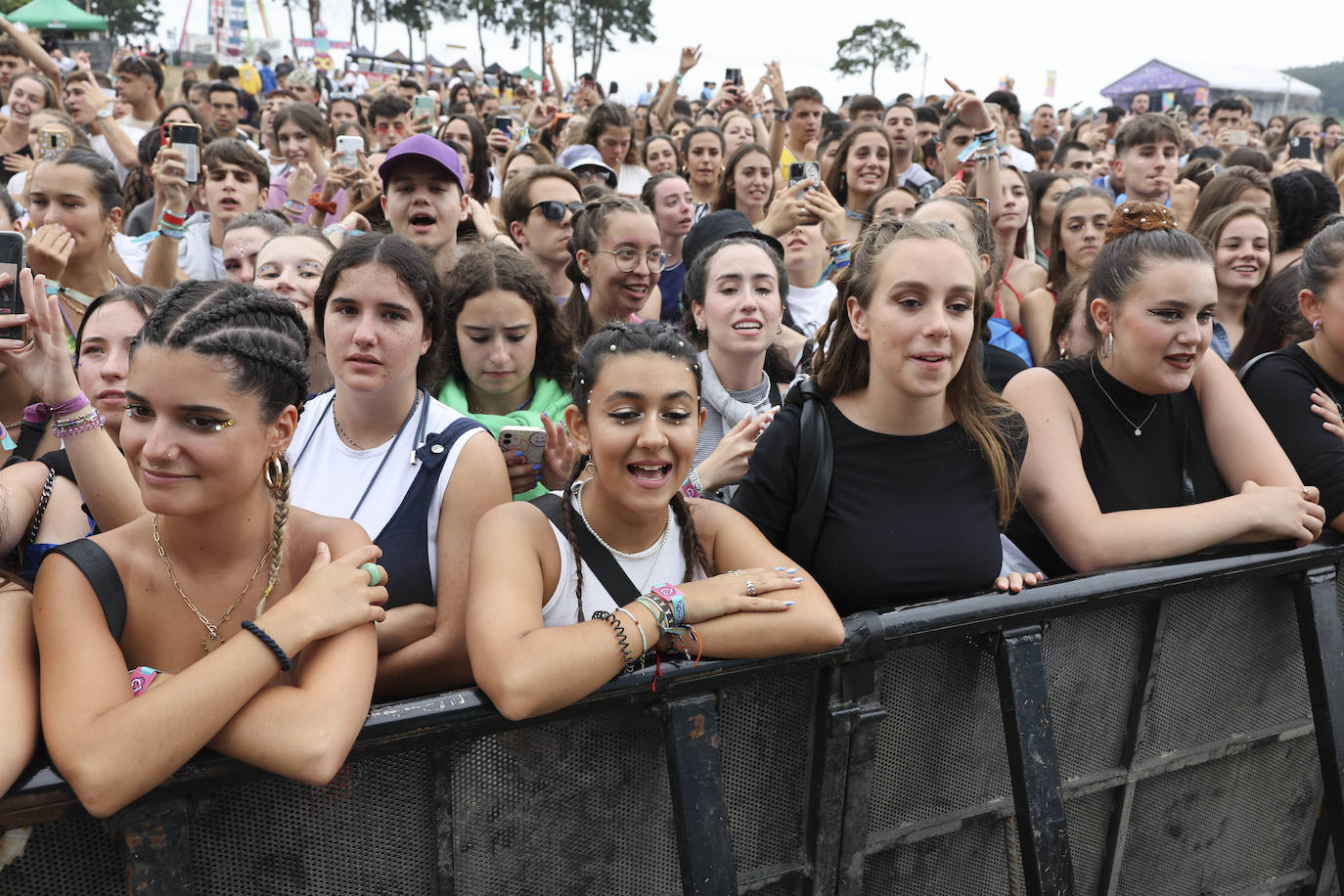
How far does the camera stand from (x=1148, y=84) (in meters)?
40.8

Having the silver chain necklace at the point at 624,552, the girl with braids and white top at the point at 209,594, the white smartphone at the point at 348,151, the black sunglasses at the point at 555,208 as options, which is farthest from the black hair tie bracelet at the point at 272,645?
the white smartphone at the point at 348,151

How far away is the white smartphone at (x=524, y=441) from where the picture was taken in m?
2.70

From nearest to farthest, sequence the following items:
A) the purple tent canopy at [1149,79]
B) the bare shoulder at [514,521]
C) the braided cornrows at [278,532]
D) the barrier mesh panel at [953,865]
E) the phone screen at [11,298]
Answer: the braided cornrows at [278,532] → the bare shoulder at [514,521] → the barrier mesh panel at [953,865] → the phone screen at [11,298] → the purple tent canopy at [1149,79]

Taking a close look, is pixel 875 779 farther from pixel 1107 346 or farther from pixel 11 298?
pixel 11 298

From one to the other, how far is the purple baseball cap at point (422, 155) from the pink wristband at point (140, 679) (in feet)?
9.27

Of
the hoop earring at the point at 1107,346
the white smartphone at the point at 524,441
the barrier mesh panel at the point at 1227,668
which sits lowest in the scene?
the barrier mesh panel at the point at 1227,668

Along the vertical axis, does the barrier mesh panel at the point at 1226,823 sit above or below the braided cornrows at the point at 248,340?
below

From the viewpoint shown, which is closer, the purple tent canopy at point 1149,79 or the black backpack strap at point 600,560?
the black backpack strap at point 600,560

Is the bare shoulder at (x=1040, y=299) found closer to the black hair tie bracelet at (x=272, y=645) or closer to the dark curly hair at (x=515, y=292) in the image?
the dark curly hair at (x=515, y=292)

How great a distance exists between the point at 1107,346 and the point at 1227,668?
0.94 m

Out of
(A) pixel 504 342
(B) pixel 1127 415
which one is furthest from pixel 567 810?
(B) pixel 1127 415

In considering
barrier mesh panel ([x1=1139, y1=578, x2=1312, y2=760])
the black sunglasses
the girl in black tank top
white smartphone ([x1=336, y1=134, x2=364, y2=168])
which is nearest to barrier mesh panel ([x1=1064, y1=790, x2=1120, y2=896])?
barrier mesh panel ([x1=1139, y1=578, x2=1312, y2=760])

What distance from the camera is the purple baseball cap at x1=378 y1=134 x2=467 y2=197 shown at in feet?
13.2

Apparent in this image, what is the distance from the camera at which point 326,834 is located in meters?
1.63
